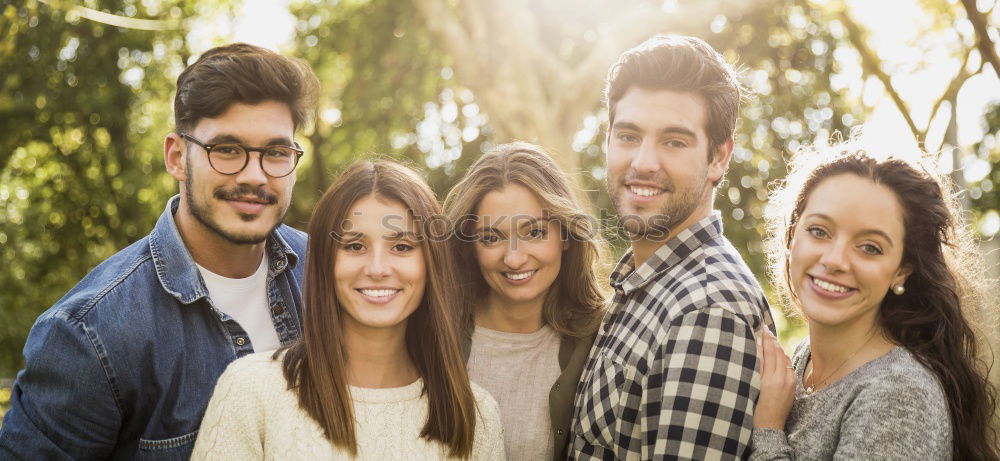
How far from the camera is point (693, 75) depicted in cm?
281

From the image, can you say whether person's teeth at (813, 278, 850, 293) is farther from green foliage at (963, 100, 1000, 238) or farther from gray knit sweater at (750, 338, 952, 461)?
green foliage at (963, 100, 1000, 238)

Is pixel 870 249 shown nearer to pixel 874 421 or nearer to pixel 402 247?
pixel 874 421

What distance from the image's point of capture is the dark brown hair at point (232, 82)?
116 inches

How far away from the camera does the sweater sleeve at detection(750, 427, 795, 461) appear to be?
2.28m

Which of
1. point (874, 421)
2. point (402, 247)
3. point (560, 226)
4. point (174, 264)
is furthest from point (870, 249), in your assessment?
point (174, 264)

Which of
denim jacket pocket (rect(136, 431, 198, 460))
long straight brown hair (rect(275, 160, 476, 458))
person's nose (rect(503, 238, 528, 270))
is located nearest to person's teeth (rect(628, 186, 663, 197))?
person's nose (rect(503, 238, 528, 270))

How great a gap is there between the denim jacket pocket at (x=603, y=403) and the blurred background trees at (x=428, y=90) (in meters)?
4.24

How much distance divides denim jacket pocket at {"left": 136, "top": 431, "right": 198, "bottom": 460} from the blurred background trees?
4.75 metres

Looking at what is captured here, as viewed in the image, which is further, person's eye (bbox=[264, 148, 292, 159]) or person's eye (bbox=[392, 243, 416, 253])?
person's eye (bbox=[264, 148, 292, 159])

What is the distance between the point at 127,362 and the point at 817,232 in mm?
2353

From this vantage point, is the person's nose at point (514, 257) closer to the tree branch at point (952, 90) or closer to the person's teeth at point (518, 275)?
the person's teeth at point (518, 275)

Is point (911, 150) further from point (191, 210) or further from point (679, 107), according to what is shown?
point (191, 210)

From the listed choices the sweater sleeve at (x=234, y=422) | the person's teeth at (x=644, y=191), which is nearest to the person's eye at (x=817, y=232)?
the person's teeth at (x=644, y=191)

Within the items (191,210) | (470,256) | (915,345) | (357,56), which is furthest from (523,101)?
(915,345)
